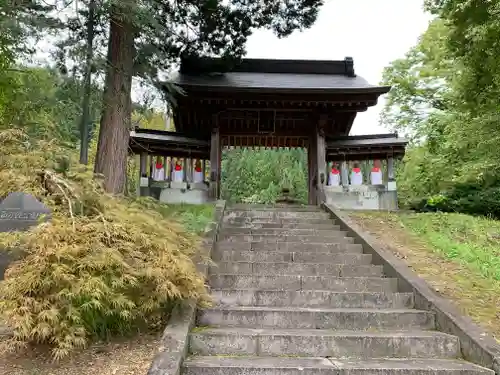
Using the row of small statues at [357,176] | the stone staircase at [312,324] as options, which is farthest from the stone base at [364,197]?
the stone staircase at [312,324]

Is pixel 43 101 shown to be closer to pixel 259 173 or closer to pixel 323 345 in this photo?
pixel 323 345

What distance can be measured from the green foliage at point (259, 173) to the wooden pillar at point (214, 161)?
945 cm

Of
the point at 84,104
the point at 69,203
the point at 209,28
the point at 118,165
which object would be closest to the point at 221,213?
the point at 118,165

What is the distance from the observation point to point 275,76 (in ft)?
41.5

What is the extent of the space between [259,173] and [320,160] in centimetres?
1098

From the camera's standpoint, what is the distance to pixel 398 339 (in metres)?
3.45

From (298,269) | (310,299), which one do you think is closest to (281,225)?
(298,269)

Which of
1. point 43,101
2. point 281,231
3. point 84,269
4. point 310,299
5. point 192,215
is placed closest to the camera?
point 84,269

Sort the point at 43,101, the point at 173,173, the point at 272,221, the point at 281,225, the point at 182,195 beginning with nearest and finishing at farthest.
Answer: the point at 43,101 → the point at 281,225 → the point at 272,221 → the point at 182,195 → the point at 173,173

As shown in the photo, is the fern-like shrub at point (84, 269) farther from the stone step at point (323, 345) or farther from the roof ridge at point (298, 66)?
the roof ridge at point (298, 66)

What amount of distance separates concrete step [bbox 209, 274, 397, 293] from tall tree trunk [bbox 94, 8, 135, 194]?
2.41 m

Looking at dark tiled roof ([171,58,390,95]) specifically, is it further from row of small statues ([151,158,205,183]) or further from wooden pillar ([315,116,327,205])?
row of small statues ([151,158,205,183])

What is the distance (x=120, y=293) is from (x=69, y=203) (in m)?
1.03

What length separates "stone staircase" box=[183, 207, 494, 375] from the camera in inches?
121
